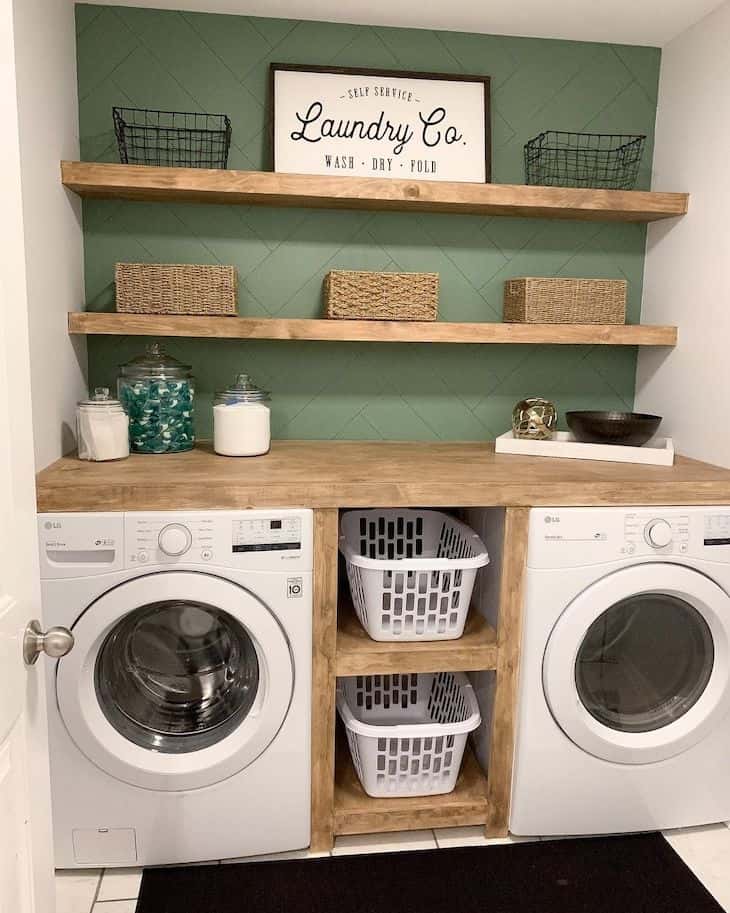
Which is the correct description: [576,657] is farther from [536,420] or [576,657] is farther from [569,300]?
[569,300]

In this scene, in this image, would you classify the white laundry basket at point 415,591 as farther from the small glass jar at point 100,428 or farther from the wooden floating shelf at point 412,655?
the small glass jar at point 100,428

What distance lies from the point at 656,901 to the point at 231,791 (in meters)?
1.15

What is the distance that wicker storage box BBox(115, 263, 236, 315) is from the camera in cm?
229

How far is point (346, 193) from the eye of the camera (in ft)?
7.57

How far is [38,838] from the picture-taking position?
3.91ft

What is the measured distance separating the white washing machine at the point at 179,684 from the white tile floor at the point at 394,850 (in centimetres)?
4

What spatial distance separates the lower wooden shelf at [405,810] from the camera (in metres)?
2.11

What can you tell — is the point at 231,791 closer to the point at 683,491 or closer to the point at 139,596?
the point at 139,596

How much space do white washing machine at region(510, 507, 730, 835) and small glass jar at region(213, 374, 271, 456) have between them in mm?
879

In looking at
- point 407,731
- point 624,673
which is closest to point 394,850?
point 407,731

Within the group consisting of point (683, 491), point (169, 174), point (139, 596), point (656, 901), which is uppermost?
point (169, 174)

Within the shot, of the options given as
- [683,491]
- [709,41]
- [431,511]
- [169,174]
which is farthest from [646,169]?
[169,174]

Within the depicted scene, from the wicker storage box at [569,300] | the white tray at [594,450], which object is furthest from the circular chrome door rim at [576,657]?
the wicker storage box at [569,300]

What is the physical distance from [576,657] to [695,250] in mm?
1379
